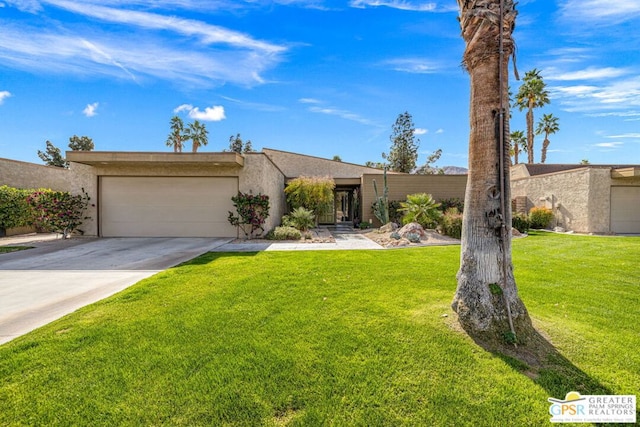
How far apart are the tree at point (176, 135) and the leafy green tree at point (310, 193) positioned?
2356cm

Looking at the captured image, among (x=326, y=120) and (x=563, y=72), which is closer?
(x=563, y=72)

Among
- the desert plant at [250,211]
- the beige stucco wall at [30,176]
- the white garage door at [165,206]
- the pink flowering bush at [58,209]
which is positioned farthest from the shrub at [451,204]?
the beige stucco wall at [30,176]

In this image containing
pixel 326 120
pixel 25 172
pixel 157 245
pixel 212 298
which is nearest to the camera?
pixel 212 298

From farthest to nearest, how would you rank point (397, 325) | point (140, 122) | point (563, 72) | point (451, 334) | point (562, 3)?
point (140, 122), point (563, 72), point (562, 3), point (397, 325), point (451, 334)

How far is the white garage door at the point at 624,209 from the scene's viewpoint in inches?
556

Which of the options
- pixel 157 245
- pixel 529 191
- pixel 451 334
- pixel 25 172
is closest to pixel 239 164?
pixel 157 245

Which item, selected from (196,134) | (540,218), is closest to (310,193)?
(540,218)

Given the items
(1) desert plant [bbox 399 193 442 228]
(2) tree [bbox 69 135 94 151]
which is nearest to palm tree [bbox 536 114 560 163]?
(1) desert plant [bbox 399 193 442 228]

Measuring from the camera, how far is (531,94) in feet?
86.6

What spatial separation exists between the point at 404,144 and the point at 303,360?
101 feet

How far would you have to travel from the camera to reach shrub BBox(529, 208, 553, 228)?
16.0 m

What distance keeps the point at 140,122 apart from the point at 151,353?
60.4 feet

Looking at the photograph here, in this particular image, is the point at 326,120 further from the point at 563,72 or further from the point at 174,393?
the point at 174,393

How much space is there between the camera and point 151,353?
2.79 metres
